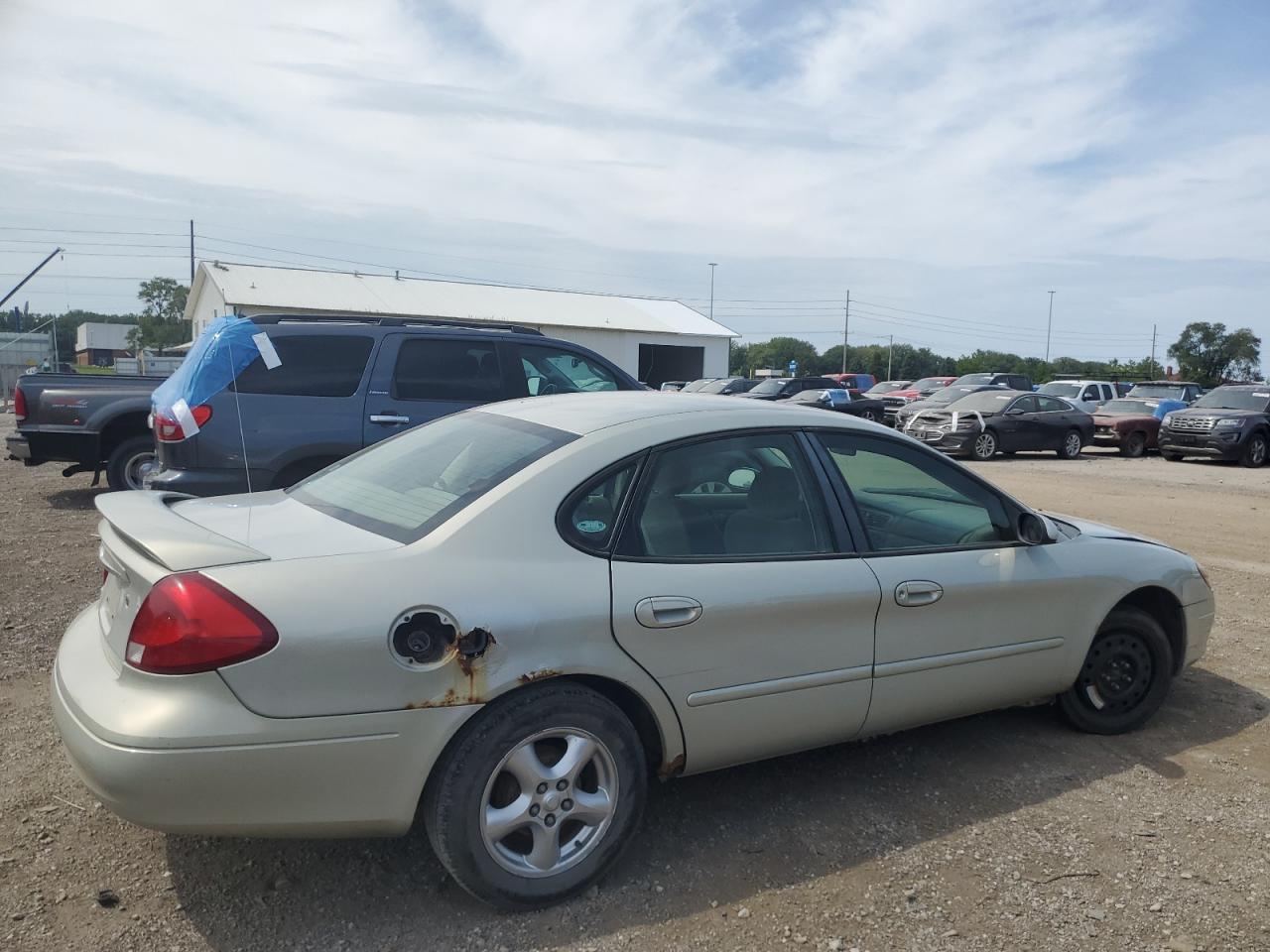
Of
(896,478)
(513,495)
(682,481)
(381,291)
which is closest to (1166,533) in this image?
(896,478)

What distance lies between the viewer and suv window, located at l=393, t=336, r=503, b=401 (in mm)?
7371

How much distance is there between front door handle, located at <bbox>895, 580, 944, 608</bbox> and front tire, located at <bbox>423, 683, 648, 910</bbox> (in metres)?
1.16

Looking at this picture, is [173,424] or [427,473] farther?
[173,424]

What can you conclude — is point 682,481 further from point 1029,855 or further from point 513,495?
point 1029,855

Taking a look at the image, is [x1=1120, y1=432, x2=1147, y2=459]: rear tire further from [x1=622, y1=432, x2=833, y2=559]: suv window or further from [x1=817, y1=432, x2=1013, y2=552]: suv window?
[x1=622, y1=432, x2=833, y2=559]: suv window

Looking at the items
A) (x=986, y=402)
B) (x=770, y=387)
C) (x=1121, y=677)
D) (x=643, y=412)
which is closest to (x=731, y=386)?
(x=770, y=387)

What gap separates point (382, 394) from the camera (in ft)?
23.7

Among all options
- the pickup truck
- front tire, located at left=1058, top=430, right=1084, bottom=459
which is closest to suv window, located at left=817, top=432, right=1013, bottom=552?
the pickup truck

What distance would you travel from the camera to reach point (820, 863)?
10.8ft

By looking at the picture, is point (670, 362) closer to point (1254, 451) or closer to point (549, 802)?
point (1254, 451)

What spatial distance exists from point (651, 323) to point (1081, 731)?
135 ft

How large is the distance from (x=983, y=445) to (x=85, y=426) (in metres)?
16.5

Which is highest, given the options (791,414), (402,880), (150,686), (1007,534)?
(791,414)

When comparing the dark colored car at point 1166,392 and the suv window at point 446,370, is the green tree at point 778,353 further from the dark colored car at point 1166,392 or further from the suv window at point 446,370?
the suv window at point 446,370
